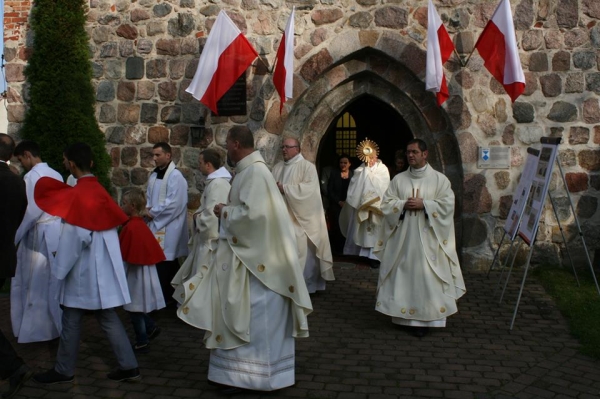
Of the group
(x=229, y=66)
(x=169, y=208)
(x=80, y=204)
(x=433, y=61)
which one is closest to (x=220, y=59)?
(x=229, y=66)

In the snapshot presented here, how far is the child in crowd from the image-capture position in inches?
226

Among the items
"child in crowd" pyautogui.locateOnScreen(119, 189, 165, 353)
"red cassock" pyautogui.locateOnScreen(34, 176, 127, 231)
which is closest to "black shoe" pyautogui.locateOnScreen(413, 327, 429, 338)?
"child in crowd" pyautogui.locateOnScreen(119, 189, 165, 353)

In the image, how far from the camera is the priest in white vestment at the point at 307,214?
25.7 feet

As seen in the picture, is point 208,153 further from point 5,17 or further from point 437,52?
point 5,17

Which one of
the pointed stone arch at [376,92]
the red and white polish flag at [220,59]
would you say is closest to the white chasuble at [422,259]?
the pointed stone arch at [376,92]

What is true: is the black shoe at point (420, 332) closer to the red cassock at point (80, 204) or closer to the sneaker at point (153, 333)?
the sneaker at point (153, 333)

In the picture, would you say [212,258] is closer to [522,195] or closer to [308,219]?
[308,219]

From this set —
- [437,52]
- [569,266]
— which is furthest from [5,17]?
[569,266]

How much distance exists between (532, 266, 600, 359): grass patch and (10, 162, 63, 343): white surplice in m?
4.51

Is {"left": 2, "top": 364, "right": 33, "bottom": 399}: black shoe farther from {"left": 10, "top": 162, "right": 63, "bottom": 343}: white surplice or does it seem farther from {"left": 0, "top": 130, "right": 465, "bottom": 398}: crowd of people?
{"left": 10, "top": 162, "right": 63, "bottom": 343}: white surplice

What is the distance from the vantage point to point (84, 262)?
480 cm

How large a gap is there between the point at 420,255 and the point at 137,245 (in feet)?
8.34

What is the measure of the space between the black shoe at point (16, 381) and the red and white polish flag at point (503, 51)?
6.12 m

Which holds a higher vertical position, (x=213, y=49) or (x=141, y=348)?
(x=213, y=49)
